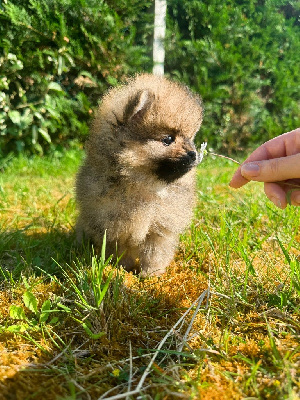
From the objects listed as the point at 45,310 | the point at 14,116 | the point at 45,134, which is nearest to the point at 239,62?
the point at 45,134

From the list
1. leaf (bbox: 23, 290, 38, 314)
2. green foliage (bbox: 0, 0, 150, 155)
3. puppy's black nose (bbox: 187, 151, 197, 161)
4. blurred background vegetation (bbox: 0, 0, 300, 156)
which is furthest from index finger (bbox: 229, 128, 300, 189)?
green foliage (bbox: 0, 0, 150, 155)

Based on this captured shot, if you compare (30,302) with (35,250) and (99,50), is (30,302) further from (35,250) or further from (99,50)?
(99,50)

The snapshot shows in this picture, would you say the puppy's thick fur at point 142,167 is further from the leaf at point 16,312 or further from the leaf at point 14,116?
the leaf at point 14,116

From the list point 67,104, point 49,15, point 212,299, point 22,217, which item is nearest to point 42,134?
point 67,104

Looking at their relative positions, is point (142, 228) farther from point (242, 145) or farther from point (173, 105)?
point (242, 145)

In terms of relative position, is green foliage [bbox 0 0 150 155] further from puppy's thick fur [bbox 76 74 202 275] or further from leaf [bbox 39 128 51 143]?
puppy's thick fur [bbox 76 74 202 275]

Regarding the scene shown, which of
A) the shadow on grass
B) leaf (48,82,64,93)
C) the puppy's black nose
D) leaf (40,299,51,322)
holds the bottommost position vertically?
the shadow on grass
